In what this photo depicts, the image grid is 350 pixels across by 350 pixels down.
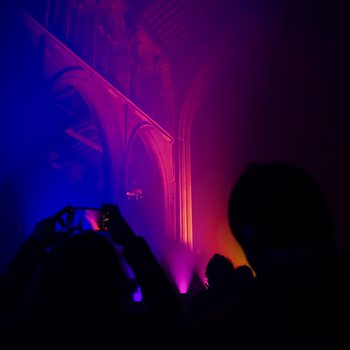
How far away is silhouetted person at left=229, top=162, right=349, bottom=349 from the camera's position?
594mm

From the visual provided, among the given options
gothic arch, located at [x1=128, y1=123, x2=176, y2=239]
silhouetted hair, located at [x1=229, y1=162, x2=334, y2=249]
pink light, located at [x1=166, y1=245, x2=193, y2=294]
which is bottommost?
pink light, located at [x1=166, y1=245, x2=193, y2=294]

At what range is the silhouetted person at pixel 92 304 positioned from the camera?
2.73 feet

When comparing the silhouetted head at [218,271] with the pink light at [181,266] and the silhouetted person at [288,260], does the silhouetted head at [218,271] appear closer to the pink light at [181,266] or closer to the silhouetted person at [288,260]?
the silhouetted person at [288,260]

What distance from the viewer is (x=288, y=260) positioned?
0.68m

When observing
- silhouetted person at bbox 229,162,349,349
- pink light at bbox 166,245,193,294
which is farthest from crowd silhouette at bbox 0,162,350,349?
pink light at bbox 166,245,193,294

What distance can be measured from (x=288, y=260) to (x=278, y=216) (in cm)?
15

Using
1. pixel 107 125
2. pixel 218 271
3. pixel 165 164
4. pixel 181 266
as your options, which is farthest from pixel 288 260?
pixel 165 164

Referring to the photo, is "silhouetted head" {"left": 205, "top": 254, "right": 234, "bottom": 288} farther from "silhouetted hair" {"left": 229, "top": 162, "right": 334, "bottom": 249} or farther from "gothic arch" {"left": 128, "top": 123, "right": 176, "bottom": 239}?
"gothic arch" {"left": 128, "top": 123, "right": 176, "bottom": 239}

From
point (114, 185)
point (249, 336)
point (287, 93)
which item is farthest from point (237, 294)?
point (287, 93)

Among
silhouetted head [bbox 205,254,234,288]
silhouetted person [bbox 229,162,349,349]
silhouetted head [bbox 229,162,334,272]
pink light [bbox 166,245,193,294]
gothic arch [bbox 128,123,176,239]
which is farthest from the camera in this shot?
gothic arch [bbox 128,123,176,239]

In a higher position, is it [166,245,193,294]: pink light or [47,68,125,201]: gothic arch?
[47,68,125,201]: gothic arch

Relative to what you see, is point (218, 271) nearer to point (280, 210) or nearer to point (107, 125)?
point (280, 210)

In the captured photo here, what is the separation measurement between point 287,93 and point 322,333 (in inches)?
285

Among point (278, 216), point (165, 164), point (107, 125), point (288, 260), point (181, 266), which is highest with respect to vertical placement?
point (107, 125)
